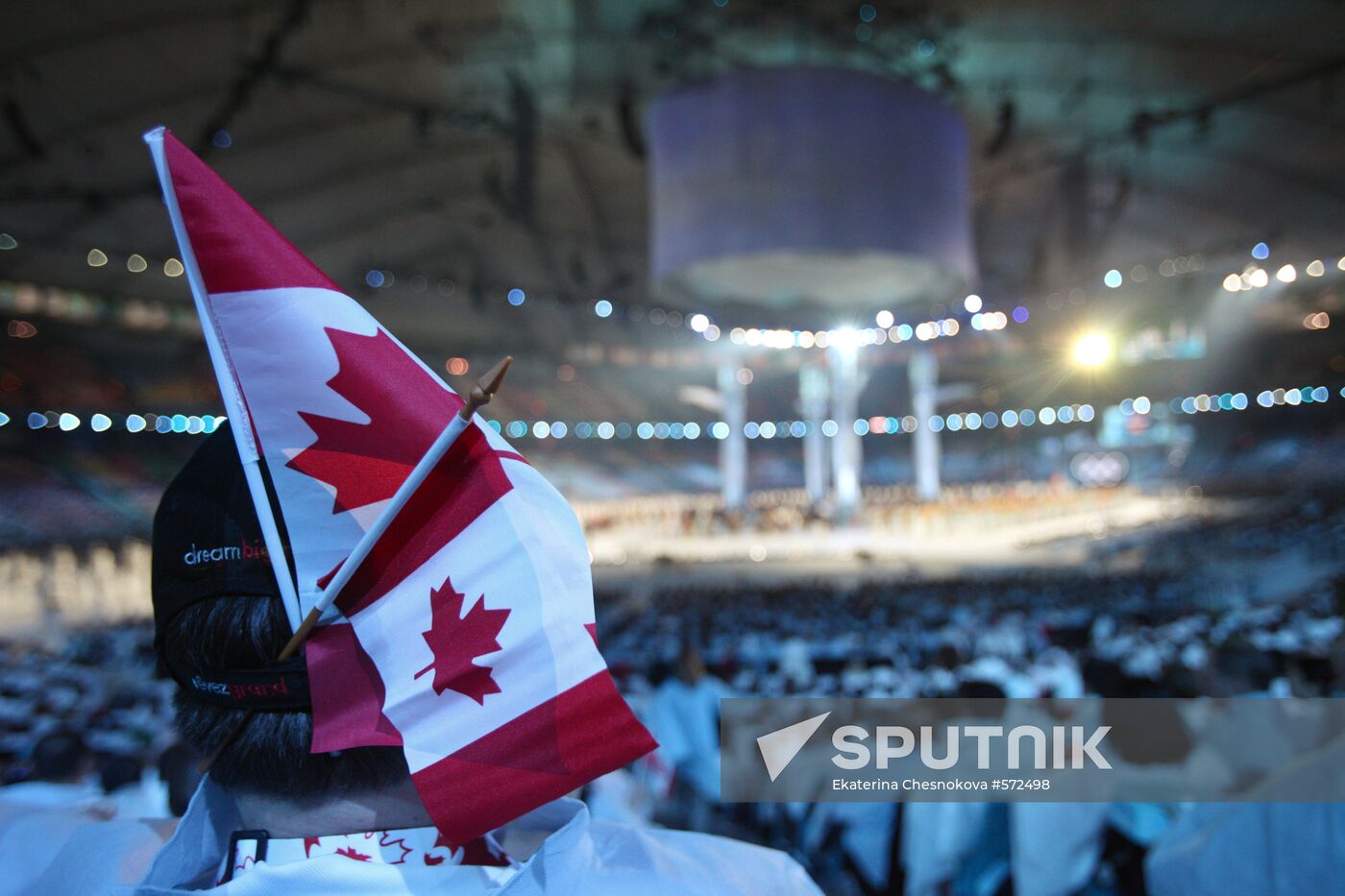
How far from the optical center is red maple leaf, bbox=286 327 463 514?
99 cm

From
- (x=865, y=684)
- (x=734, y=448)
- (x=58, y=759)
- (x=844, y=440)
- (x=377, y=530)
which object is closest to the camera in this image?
(x=377, y=530)

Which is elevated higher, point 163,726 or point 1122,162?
point 1122,162

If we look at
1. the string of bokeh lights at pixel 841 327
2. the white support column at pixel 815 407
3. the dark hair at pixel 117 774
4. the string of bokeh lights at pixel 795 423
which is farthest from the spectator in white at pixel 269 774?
the white support column at pixel 815 407

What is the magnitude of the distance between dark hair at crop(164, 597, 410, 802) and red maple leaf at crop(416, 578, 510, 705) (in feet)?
0.38

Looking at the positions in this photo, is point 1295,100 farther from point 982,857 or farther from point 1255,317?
point 982,857

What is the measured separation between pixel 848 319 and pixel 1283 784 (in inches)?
654

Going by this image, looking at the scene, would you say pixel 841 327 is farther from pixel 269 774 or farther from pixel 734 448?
pixel 269 774

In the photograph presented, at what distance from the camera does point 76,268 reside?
20438 mm

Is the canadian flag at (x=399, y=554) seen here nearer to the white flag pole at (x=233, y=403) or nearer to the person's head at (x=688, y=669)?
the white flag pole at (x=233, y=403)

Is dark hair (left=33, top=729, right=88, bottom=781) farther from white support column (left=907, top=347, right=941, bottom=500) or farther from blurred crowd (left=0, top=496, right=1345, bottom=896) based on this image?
white support column (left=907, top=347, right=941, bottom=500)

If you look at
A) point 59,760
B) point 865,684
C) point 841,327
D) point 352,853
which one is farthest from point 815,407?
point 352,853

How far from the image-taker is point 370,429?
1.02 meters

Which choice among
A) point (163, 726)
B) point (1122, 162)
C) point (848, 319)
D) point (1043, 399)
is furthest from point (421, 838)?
point (1043, 399)

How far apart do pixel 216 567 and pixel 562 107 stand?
1653 cm
